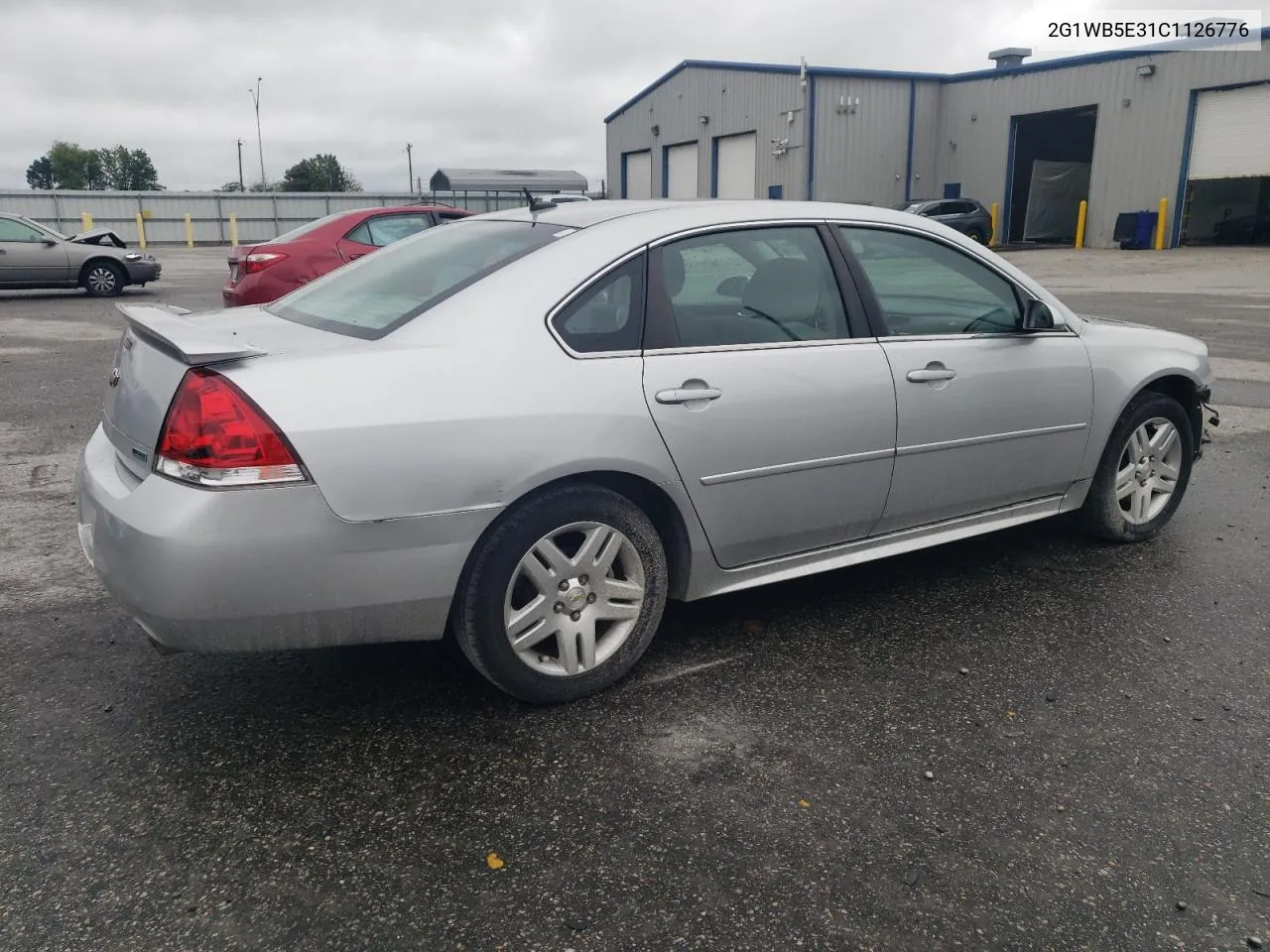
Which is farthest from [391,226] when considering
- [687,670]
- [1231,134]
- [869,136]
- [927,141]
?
[927,141]

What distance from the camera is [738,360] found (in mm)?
3271

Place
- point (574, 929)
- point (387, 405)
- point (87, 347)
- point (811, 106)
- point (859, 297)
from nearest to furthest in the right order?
point (574, 929) → point (387, 405) → point (859, 297) → point (87, 347) → point (811, 106)

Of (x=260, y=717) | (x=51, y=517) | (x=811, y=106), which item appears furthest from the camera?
(x=811, y=106)

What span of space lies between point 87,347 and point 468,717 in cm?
985

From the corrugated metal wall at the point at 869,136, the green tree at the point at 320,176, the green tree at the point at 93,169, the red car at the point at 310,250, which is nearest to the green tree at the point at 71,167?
the green tree at the point at 93,169

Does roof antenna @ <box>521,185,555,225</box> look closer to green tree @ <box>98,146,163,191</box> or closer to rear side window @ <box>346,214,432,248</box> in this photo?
rear side window @ <box>346,214,432,248</box>

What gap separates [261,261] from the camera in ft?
33.4

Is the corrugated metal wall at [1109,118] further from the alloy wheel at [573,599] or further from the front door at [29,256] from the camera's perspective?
the alloy wheel at [573,599]

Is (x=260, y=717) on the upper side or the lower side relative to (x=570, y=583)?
lower

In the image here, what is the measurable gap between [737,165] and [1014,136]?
911cm

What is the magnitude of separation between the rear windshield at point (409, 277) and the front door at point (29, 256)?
1495 centimetres

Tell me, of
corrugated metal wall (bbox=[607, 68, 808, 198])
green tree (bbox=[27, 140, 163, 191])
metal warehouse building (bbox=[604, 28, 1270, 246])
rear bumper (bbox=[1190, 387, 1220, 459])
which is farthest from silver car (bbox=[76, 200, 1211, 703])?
green tree (bbox=[27, 140, 163, 191])

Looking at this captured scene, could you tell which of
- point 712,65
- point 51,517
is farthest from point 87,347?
point 712,65

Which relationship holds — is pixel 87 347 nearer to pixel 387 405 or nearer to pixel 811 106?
pixel 387 405
